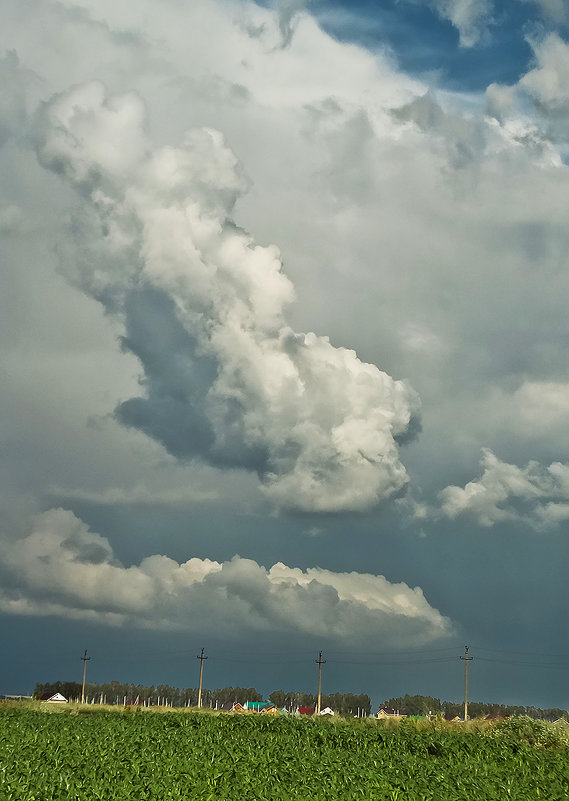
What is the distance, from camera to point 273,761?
103 ft

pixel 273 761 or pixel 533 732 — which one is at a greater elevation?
pixel 533 732

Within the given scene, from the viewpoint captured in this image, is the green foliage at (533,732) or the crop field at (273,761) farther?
the green foliage at (533,732)

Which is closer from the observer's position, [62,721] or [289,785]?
[289,785]

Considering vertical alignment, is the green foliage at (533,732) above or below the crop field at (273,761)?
above

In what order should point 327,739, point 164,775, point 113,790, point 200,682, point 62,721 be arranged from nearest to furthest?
1. point 113,790
2. point 164,775
3. point 327,739
4. point 62,721
5. point 200,682

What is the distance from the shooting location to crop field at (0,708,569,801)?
27.9m

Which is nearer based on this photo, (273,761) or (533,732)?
(273,761)

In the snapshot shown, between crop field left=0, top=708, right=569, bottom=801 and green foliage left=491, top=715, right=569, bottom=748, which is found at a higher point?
green foliage left=491, top=715, right=569, bottom=748

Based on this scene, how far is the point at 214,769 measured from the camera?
98.1ft

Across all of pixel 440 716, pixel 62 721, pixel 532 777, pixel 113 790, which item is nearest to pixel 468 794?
pixel 532 777

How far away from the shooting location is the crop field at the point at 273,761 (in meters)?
27.9

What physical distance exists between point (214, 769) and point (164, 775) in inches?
70.6

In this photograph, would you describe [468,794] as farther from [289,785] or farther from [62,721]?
[62,721]

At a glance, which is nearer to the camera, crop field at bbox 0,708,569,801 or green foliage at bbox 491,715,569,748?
crop field at bbox 0,708,569,801
